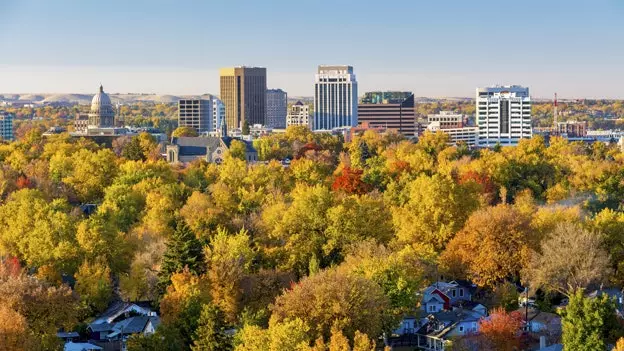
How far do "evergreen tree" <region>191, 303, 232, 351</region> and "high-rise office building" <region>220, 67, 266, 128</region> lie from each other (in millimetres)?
163694

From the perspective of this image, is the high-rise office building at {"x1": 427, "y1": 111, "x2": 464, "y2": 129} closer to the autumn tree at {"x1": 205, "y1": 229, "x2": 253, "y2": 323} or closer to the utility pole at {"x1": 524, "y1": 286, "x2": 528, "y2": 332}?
the autumn tree at {"x1": 205, "y1": 229, "x2": 253, "y2": 323}

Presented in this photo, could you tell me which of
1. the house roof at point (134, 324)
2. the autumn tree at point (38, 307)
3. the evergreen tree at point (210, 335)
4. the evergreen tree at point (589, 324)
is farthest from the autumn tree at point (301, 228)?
the evergreen tree at point (589, 324)

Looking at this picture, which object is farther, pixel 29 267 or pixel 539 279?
pixel 29 267

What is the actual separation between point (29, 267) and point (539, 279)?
1672 centimetres

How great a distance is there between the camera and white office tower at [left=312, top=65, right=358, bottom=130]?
7480 inches

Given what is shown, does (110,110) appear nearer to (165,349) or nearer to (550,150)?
(550,150)

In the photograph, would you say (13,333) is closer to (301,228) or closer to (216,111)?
(301,228)

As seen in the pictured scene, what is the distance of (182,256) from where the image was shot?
39.4 m

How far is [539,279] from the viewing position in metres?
39.5

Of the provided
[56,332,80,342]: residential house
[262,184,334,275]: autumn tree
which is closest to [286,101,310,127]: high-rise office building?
[262,184,334,275]: autumn tree

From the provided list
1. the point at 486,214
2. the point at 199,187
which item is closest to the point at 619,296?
the point at 486,214

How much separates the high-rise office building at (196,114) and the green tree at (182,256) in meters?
141

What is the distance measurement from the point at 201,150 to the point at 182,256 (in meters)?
58.9

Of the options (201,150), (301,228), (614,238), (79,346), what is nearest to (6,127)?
(201,150)
